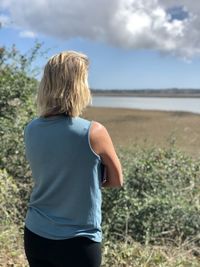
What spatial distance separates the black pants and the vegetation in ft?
7.22

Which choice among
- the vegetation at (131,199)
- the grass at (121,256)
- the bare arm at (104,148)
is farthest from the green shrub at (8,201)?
the bare arm at (104,148)

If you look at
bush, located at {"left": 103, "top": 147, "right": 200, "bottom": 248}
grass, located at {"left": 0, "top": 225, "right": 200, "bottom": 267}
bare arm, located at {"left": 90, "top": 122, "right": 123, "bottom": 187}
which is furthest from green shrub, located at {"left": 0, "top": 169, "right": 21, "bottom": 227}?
bare arm, located at {"left": 90, "top": 122, "right": 123, "bottom": 187}

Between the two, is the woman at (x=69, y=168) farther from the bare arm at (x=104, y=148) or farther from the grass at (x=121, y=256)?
the grass at (x=121, y=256)

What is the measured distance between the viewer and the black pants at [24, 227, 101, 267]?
8.70 feet

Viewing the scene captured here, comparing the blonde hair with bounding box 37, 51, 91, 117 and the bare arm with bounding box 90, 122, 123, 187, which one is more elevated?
the blonde hair with bounding box 37, 51, 91, 117

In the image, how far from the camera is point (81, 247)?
2652 millimetres

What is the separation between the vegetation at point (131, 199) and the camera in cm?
530

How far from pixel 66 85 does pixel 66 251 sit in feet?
2.59

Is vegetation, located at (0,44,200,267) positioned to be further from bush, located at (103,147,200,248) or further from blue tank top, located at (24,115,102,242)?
blue tank top, located at (24,115,102,242)

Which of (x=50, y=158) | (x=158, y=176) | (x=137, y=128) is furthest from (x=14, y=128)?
(x=137, y=128)

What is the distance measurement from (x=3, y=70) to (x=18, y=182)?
2007 mm

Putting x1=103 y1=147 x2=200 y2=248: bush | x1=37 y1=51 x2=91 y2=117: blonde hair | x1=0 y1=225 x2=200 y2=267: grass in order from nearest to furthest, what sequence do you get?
x1=37 y1=51 x2=91 y2=117: blonde hair, x1=0 y1=225 x2=200 y2=267: grass, x1=103 y1=147 x2=200 y2=248: bush

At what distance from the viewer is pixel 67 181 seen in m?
2.64

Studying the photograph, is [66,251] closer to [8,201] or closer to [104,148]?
[104,148]
